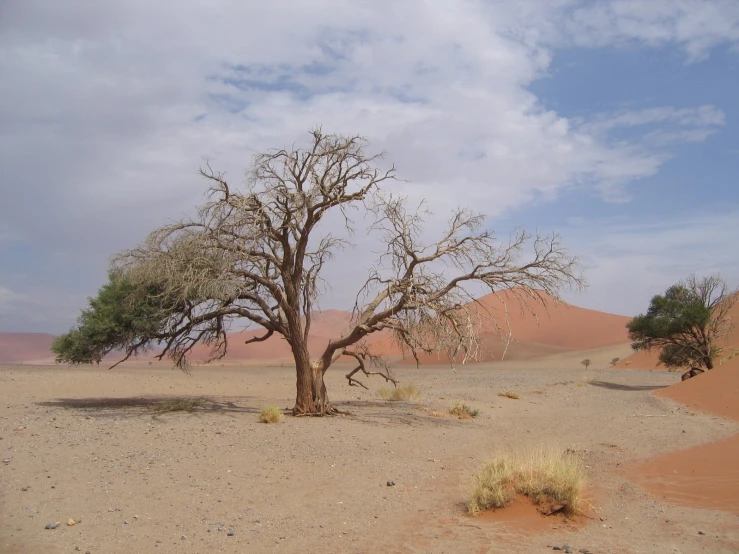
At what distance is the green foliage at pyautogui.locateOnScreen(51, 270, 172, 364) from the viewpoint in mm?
17203

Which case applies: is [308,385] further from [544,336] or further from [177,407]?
[544,336]

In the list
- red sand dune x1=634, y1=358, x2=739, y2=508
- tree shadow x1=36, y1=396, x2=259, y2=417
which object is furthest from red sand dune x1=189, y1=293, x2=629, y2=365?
red sand dune x1=634, y1=358, x2=739, y2=508

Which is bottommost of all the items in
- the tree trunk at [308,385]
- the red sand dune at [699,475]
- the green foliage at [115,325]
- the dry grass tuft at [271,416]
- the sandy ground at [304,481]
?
the red sand dune at [699,475]

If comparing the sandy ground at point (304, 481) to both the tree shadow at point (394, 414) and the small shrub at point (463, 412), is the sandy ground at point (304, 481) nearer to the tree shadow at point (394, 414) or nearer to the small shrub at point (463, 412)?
the tree shadow at point (394, 414)

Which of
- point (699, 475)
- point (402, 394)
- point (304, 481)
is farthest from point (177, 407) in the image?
point (699, 475)

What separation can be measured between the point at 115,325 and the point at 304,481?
9692 millimetres

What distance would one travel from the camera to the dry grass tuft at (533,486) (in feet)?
28.0

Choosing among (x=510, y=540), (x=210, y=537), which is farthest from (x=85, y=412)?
(x=510, y=540)

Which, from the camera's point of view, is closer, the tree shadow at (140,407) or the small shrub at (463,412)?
the tree shadow at (140,407)

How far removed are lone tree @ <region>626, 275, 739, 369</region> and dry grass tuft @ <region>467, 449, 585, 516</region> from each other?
2432cm

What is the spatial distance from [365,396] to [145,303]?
418 inches

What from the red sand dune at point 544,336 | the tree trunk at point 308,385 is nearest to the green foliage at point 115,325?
the tree trunk at point 308,385

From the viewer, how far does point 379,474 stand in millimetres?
10719

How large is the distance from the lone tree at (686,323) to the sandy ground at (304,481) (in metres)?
12.6
